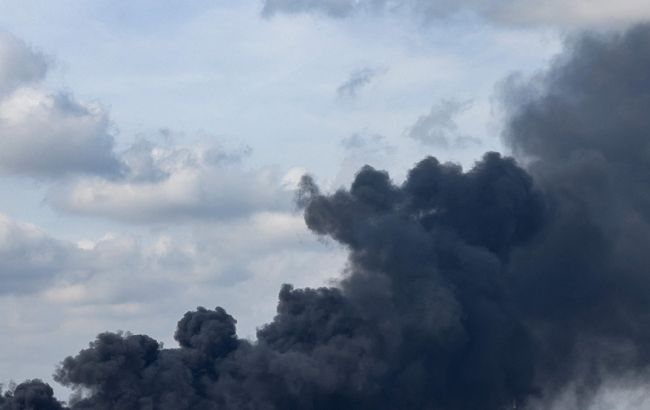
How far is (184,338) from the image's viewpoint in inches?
6265

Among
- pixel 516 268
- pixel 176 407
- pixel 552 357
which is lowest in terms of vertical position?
pixel 176 407

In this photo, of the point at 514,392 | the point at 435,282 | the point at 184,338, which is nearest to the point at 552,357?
the point at 514,392

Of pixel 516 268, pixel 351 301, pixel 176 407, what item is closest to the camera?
pixel 176 407

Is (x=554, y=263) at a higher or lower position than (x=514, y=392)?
higher

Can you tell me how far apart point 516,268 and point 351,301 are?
23767mm

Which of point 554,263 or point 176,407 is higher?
point 554,263

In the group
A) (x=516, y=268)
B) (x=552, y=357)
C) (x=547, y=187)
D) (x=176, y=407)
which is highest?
(x=547, y=187)

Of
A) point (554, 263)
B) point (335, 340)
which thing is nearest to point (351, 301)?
point (335, 340)

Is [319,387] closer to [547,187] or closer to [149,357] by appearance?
[149,357]

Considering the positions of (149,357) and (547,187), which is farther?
(547,187)

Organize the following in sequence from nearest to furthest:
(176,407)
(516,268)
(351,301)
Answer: (176,407)
(351,301)
(516,268)

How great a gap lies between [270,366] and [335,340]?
29.3ft

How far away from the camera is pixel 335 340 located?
500 feet

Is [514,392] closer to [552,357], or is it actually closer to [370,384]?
[552,357]
